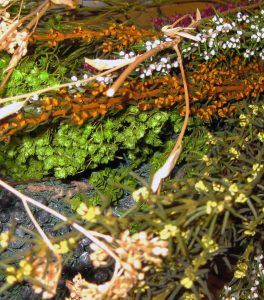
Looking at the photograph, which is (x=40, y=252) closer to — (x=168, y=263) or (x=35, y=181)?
(x=168, y=263)

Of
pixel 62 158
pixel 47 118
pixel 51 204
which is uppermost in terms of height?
pixel 47 118

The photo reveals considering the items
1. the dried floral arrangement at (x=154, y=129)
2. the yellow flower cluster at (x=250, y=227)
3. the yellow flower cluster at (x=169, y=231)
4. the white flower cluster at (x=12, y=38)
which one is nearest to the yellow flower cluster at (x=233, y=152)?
the dried floral arrangement at (x=154, y=129)

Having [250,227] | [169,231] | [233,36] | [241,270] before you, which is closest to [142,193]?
[169,231]

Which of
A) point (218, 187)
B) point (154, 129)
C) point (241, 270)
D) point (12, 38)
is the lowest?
point (241, 270)

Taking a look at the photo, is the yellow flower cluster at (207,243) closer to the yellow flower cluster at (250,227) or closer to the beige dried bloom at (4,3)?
the yellow flower cluster at (250,227)

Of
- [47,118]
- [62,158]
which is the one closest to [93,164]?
[62,158]

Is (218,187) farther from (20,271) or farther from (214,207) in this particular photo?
(20,271)

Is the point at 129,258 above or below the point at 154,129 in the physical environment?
above
